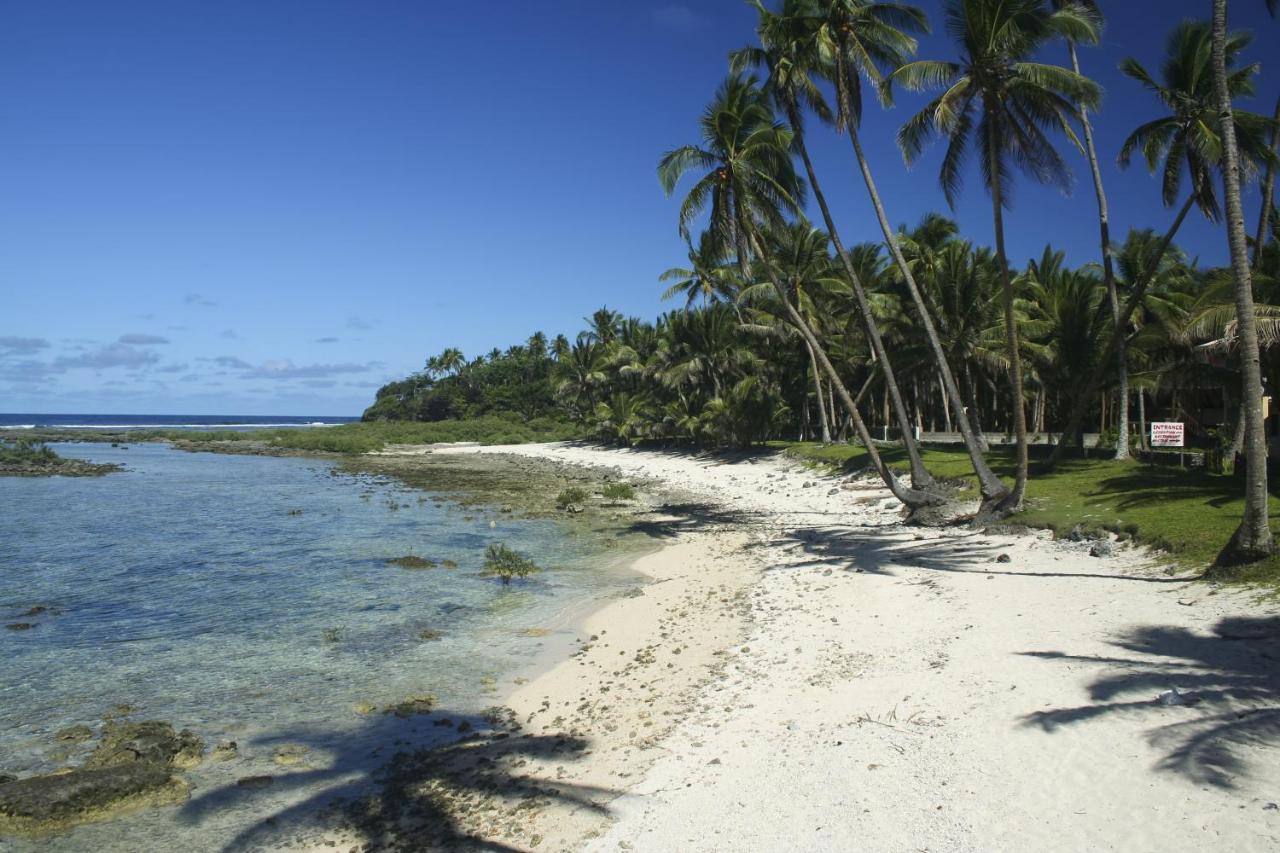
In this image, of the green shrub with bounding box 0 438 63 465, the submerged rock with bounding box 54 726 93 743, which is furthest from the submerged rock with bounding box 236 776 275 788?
the green shrub with bounding box 0 438 63 465

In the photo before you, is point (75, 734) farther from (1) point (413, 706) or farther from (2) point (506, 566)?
(2) point (506, 566)

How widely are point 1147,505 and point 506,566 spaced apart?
1387 centimetres

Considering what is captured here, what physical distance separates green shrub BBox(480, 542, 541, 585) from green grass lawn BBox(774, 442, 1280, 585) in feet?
36.9

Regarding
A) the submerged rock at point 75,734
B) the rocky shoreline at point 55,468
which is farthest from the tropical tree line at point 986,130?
the rocky shoreline at point 55,468

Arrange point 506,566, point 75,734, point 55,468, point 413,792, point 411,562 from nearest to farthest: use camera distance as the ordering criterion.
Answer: point 413,792 → point 75,734 → point 506,566 → point 411,562 → point 55,468

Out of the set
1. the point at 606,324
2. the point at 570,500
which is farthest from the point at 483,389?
the point at 570,500

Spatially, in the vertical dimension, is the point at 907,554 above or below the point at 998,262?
below

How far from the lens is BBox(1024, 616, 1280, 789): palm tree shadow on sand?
5988mm

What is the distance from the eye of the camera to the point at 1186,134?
61.3ft

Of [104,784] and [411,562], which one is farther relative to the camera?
[411,562]

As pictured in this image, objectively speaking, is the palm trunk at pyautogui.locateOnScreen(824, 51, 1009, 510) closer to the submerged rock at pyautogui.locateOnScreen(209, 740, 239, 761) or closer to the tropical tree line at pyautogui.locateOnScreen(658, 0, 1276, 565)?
the tropical tree line at pyautogui.locateOnScreen(658, 0, 1276, 565)

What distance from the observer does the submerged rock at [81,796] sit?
6.93m

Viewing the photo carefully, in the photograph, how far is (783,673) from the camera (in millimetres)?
9539

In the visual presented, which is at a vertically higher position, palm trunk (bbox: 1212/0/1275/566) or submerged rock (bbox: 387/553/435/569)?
palm trunk (bbox: 1212/0/1275/566)
